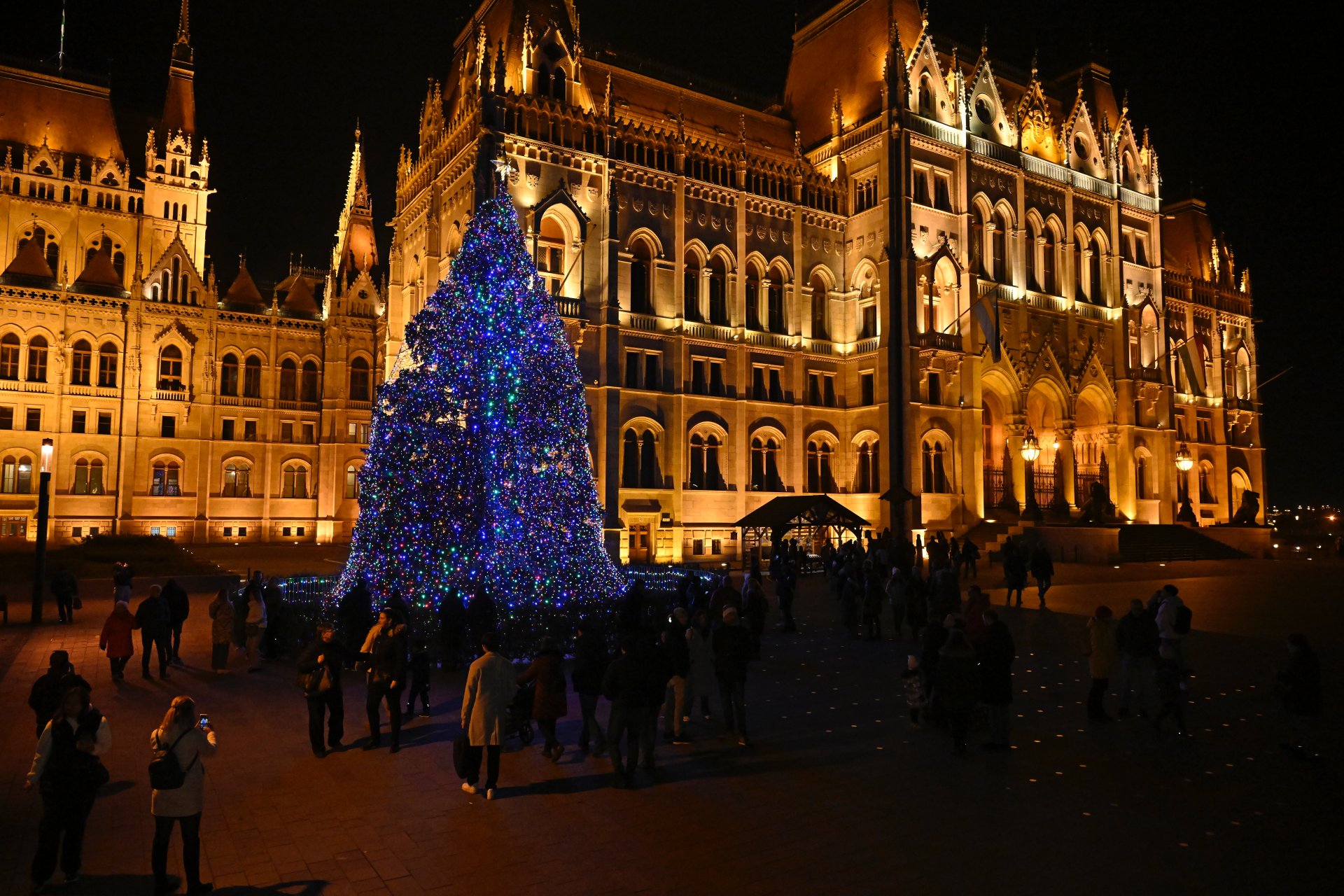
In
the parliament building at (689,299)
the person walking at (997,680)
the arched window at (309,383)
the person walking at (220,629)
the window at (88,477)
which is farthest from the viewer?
the arched window at (309,383)

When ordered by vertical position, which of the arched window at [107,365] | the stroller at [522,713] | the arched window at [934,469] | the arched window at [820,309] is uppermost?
the arched window at [820,309]

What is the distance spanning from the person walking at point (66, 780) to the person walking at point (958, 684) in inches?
337

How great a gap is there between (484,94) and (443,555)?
78.0 feet

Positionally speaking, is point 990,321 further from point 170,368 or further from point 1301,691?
point 170,368

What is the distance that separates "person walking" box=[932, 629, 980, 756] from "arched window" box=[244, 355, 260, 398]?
4941 centimetres

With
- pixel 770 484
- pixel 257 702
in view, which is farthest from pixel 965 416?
pixel 257 702

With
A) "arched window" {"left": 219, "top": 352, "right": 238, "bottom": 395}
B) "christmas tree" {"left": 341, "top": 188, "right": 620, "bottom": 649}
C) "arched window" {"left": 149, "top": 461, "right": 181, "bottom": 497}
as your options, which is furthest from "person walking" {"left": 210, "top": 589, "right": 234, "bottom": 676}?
"arched window" {"left": 219, "top": 352, "right": 238, "bottom": 395}

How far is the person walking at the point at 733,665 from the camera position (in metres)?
10.8

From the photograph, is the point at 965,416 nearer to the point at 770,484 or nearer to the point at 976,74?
the point at 770,484

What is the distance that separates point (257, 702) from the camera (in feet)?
42.7

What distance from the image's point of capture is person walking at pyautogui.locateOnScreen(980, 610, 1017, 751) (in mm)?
10484

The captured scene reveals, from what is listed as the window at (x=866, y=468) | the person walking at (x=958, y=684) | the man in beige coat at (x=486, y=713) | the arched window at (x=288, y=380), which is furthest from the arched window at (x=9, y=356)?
the person walking at (x=958, y=684)

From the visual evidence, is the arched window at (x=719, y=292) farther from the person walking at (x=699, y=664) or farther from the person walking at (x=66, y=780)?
the person walking at (x=66, y=780)

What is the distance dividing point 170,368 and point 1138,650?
50763 mm
